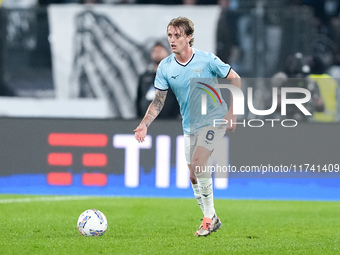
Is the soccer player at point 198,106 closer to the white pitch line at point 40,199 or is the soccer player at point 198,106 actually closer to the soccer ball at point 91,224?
the soccer ball at point 91,224

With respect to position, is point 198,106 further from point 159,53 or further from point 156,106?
point 159,53

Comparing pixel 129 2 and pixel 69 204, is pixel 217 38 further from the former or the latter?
pixel 69 204

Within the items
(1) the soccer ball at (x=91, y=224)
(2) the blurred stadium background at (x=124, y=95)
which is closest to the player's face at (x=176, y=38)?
(1) the soccer ball at (x=91, y=224)

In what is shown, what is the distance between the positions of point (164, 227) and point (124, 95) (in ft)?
19.8

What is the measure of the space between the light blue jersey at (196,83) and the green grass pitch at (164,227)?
4.04ft

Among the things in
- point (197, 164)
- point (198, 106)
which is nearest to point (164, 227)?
point (197, 164)

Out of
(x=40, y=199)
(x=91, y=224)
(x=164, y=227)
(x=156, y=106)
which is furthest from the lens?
(x=40, y=199)

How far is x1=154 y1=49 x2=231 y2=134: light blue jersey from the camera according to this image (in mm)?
8320

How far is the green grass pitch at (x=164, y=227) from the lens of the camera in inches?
293

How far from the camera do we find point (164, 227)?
9281 mm

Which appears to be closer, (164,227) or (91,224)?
(91,224)

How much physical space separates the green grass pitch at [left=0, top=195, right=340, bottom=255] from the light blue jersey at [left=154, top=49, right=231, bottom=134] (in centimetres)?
123

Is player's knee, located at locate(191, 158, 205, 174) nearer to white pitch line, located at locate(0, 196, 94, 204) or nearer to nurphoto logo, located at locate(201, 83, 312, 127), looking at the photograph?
white pitch line, located at locate(0, 196, 94, 204)

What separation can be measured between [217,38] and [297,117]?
7.53 feet
